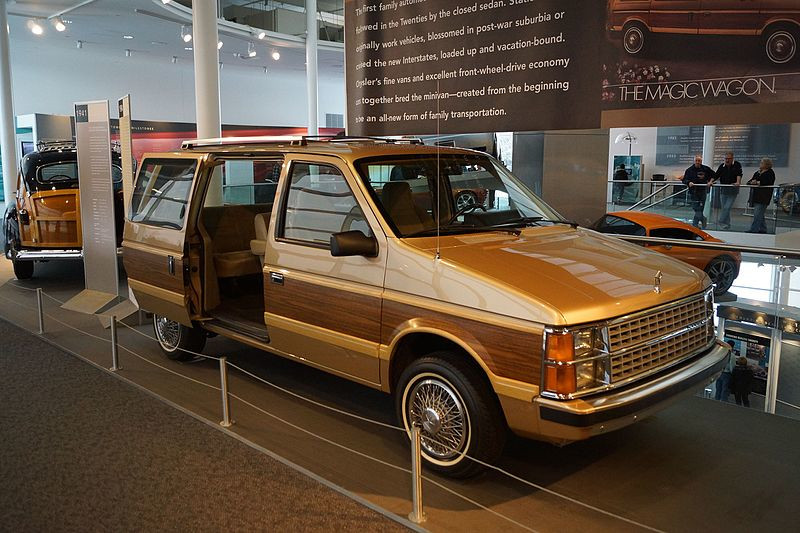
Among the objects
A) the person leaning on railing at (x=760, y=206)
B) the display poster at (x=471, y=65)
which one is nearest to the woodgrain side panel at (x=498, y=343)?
the display poster at (x=471, y=65)

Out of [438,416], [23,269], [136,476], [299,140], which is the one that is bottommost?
[136,476]

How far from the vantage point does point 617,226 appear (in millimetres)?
7297

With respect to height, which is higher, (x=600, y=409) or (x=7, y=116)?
(x=7, y=116)

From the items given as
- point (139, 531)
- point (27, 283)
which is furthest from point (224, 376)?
point (27, 283)

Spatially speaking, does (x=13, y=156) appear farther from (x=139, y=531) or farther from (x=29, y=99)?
(x=139, y=531)

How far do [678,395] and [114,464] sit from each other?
3.44 m

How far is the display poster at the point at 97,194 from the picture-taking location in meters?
8.36

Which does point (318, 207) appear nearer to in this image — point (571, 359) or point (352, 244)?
point (352, 244)

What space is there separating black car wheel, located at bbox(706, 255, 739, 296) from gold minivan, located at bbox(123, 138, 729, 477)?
139cm

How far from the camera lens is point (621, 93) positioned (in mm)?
6008

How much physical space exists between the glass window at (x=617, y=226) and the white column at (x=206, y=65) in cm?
528

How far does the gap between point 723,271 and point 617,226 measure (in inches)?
62.7

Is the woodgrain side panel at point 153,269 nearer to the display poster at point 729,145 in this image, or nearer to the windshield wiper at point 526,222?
the windshield wiper at point 526,222

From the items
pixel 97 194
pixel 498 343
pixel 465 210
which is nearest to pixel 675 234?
pixel 465 210
